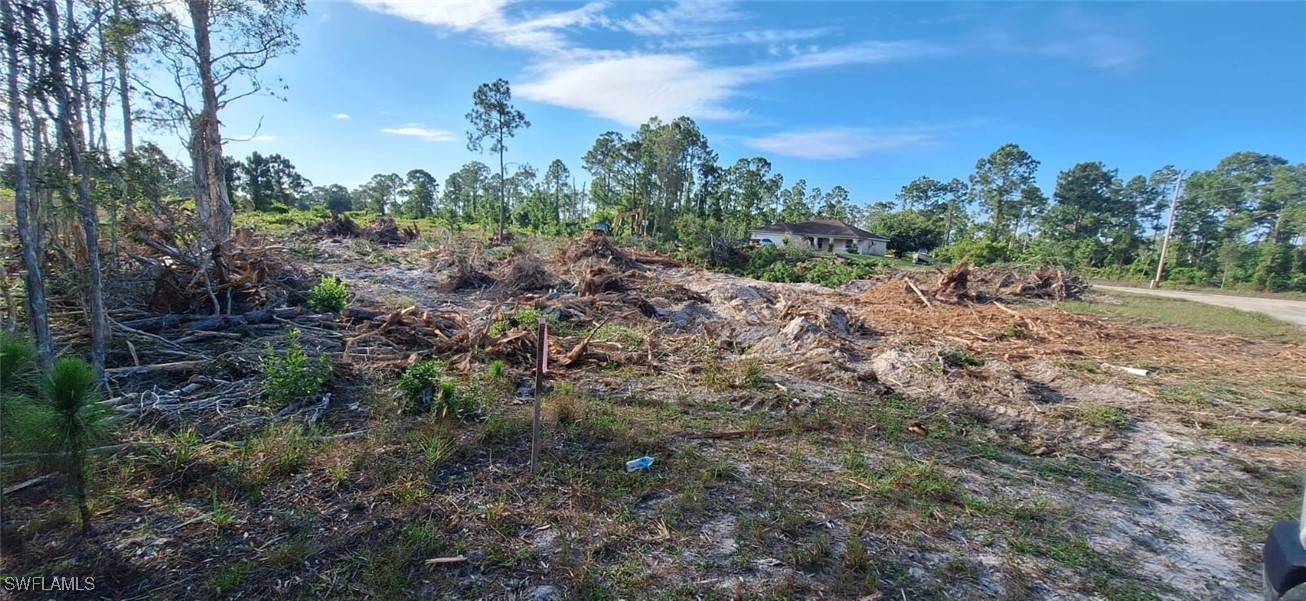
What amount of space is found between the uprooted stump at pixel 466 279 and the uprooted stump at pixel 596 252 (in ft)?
13.5

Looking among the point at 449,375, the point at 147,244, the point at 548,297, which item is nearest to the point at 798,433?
the point at 449,375

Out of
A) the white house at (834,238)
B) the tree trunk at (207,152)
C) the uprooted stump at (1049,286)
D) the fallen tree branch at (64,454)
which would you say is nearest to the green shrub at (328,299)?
the tree trunk at (207,152)

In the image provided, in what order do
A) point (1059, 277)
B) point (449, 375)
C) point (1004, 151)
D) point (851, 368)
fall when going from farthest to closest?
point (1004, 151), point (1059, 277), point (851, 368), point (449, 375)

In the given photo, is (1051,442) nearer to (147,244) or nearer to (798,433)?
(798,433)

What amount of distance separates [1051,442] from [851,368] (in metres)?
2.26

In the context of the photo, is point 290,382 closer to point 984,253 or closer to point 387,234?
point 387,234

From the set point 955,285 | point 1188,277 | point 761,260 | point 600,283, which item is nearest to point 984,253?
point 1188,277

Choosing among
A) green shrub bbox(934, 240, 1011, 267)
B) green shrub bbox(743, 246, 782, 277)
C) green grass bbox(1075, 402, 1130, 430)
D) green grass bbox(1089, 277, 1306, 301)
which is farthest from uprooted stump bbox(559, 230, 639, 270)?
green grass bbox(1089, 277, 1306, 301)

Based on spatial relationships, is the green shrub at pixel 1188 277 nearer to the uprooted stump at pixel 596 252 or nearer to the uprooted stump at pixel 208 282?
the uprooted stump at pixel 596 252

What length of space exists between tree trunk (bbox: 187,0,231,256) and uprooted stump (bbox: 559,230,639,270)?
344 inches

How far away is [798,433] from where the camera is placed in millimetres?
4484
